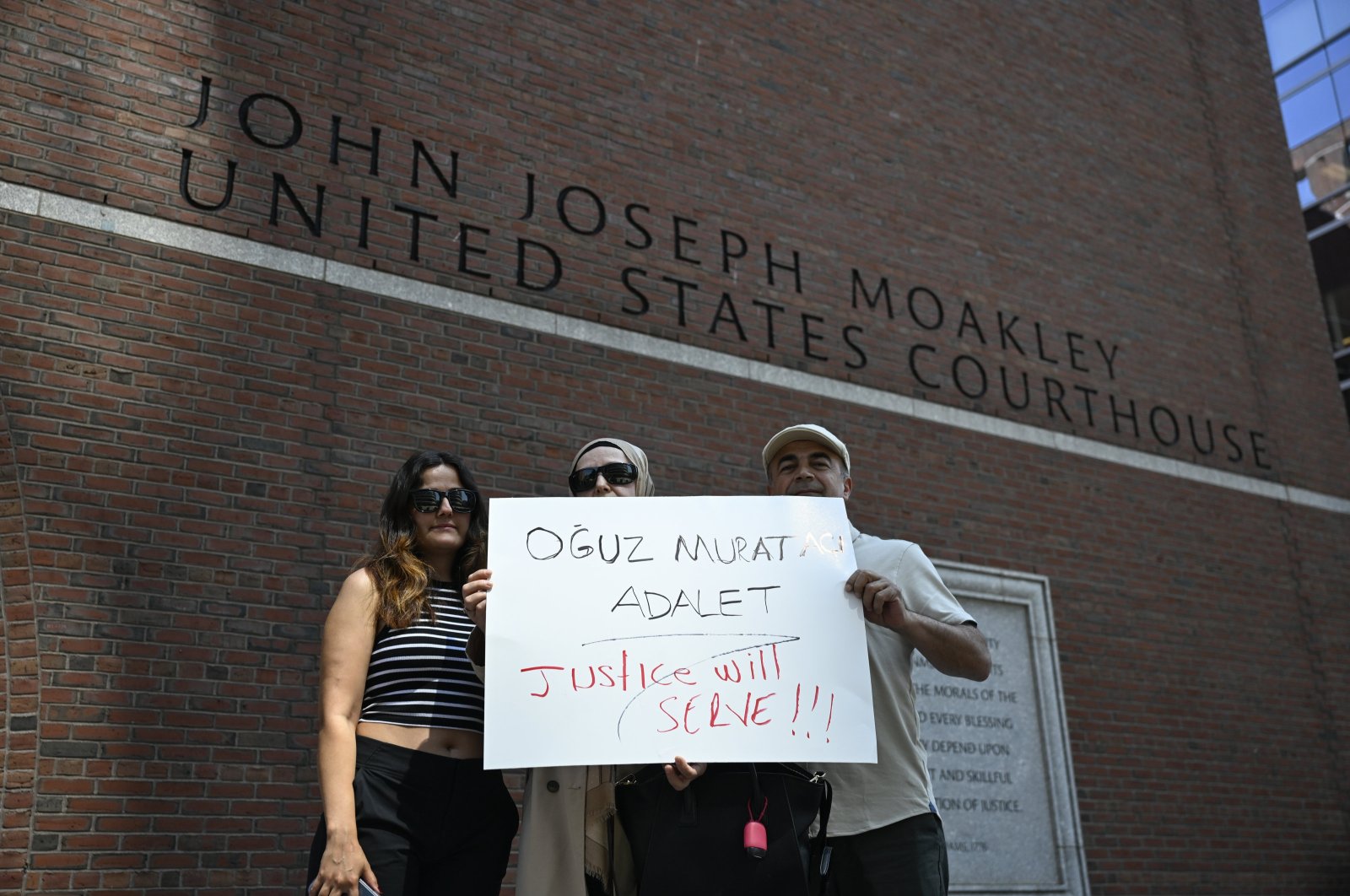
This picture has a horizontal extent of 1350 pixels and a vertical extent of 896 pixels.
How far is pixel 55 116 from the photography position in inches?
244

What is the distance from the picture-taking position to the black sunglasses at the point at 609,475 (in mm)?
3516

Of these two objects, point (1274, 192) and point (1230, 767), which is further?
point (1274, 192)

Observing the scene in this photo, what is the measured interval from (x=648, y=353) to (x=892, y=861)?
485 centimetres

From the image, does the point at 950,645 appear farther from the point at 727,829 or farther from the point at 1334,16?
the point at 1334,16

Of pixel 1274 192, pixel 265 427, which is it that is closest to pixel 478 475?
pixel 265 427

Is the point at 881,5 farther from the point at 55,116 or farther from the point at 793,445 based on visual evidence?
the point at 793,445

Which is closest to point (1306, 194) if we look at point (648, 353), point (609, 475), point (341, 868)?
point (648, 353)

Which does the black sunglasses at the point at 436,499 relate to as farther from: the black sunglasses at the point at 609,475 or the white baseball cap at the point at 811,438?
the white baseball cap at the point at 811,438

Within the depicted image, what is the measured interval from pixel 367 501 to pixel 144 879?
80.3 inches

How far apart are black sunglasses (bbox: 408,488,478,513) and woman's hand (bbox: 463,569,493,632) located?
416mm

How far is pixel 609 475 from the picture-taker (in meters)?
3.52

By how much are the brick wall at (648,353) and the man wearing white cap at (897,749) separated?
11.5 feet

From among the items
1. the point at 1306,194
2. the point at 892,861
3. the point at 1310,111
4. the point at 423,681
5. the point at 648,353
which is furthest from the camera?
the point at 1310,111

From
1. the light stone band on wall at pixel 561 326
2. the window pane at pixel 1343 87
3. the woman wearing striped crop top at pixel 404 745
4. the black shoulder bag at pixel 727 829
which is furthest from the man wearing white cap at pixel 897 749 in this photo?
the window pane at pixel 1343 87
